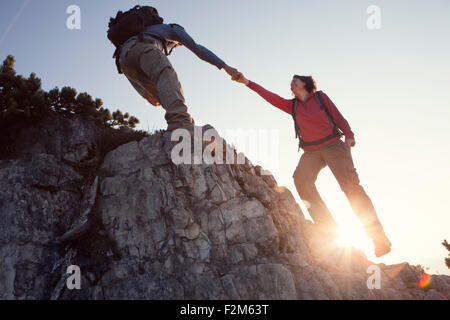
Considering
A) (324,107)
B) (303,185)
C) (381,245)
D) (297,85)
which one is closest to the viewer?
(381,245)

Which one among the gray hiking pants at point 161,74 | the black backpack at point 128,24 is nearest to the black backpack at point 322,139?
the gray hiking pants at point 161,74

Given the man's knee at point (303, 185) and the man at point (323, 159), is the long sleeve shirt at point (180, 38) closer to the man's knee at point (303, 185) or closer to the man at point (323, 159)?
the man at point (323, 159)

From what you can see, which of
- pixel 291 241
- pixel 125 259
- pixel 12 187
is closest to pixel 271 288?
pixel 291 241

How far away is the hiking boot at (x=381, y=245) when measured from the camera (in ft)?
18.6

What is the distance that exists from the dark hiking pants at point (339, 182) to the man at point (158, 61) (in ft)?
9.21

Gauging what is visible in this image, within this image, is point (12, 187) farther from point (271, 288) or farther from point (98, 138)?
point (271, 288)

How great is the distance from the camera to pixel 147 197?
5469 mm

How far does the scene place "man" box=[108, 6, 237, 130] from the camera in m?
6.49

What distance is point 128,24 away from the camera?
6.57m

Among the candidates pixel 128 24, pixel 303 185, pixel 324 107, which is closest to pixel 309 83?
pixel 324 107

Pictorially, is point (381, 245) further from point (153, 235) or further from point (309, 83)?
point (153, 235)

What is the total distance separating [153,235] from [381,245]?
442 cm

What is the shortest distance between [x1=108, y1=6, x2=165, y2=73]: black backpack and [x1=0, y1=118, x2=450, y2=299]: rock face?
90.7 inches
